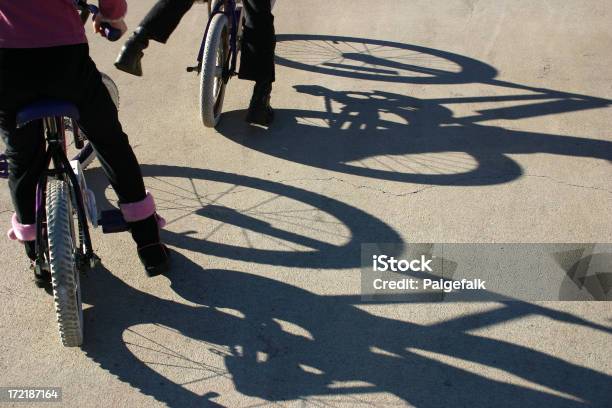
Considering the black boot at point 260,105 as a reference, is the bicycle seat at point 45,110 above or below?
above

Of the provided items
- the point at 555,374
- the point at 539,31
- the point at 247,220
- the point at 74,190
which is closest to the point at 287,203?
the point at 247,220

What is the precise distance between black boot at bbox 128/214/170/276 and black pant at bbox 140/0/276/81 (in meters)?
1.44

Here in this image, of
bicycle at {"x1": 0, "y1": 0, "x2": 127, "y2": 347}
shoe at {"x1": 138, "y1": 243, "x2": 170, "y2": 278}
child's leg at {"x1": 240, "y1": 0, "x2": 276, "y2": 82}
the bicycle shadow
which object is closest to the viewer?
bicycle at {"x1": 0, "y1": 0, "x2": 127, "y2": 347}

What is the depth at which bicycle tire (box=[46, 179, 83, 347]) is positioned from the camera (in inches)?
122

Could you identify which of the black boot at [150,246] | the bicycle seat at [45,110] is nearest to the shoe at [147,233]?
the black boot at [150,246]

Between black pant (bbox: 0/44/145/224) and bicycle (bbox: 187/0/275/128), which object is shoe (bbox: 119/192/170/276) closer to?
black pant (bbox: 0/44/145/224)

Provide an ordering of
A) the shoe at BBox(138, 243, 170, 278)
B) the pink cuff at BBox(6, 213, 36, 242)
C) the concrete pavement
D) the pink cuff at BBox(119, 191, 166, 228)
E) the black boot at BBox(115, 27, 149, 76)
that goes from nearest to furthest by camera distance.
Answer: the concrete pavement, the pink cuff at BBox(6, 213, 36, 242), the pink cuff at BBox(119, 191, 166, 228), the shoe at BBox(138, 243, 170, 278), the black boot at BBox(115, 27, 149, 76)

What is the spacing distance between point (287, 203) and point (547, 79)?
2.58 meters

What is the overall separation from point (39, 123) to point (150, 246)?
2.67ft

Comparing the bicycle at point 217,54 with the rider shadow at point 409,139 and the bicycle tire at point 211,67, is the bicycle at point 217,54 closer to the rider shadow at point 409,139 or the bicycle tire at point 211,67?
the bicycle tire at point 211,67

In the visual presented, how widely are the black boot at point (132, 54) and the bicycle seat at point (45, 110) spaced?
1.43m

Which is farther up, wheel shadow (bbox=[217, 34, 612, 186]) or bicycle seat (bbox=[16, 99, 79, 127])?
bicycle seat (bbox=[16, 99, 79, 127])

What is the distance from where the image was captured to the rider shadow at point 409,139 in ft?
15.4

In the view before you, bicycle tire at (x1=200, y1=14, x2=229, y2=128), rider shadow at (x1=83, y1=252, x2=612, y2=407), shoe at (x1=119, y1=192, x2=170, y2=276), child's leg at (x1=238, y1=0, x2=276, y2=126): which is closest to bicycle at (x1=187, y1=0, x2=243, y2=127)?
bicycle tire at (x1=200, y1=14, x2=229, y2=128)
